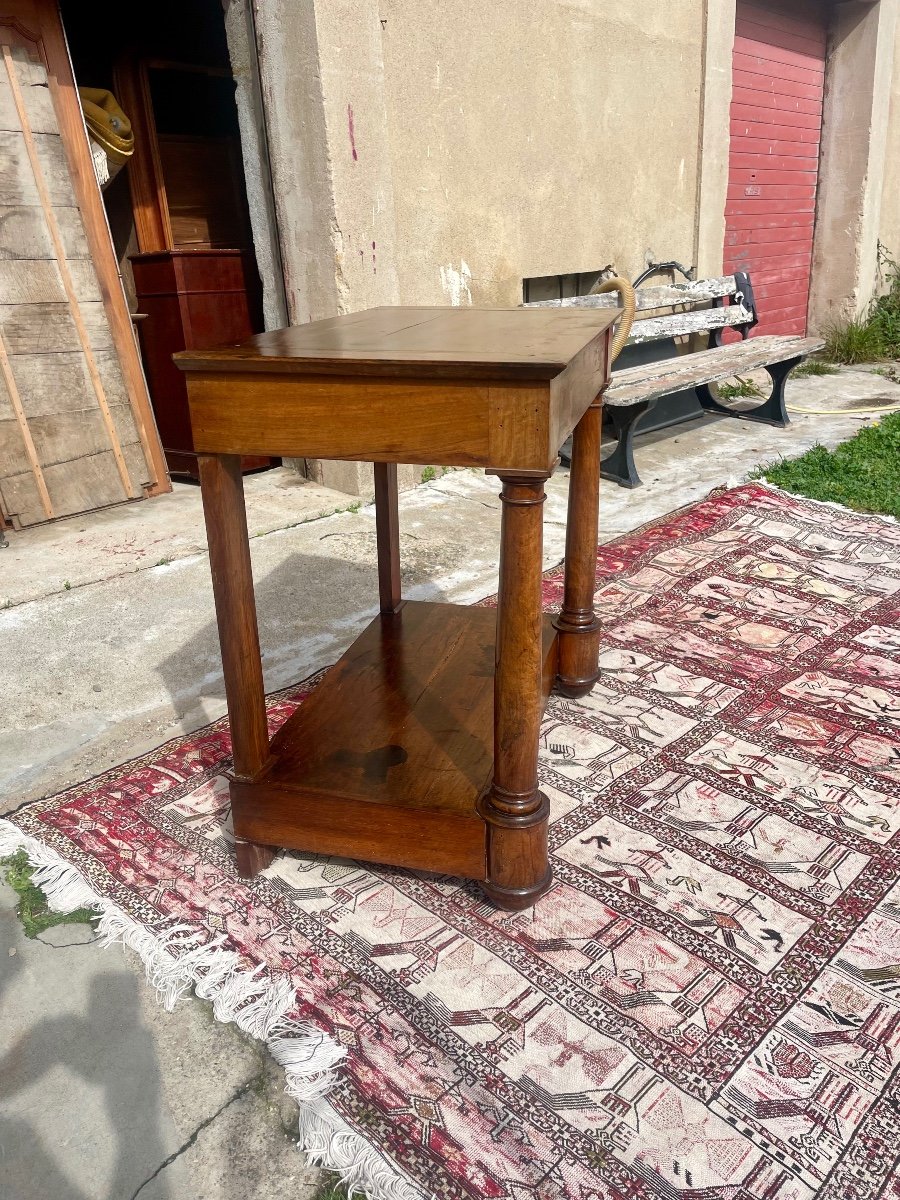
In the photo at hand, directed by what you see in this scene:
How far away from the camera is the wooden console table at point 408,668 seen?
4.71ft

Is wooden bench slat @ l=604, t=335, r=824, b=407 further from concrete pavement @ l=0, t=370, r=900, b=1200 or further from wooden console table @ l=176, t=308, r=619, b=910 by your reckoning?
wooden console table @ l=176, t=308, r=619, b=910

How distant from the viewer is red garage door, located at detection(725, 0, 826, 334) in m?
7.11

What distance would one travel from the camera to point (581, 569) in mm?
2447

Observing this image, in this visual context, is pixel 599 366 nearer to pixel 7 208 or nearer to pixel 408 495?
pixel 408 495

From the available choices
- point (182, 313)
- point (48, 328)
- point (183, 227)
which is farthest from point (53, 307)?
point (183, 227)

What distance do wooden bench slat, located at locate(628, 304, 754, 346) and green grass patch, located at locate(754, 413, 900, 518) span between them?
125cm

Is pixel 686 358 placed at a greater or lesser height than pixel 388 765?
greater

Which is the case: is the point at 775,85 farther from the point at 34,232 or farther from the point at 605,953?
the point at 605,953

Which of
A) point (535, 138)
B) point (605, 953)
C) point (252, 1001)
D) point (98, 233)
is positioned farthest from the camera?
point (535, 138)

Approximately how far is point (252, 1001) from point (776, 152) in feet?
27.2

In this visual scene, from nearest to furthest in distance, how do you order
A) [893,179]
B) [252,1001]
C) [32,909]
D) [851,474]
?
[252,1001] → [32,909] → [851,474] → [893,179]

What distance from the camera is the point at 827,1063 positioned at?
1399 mm

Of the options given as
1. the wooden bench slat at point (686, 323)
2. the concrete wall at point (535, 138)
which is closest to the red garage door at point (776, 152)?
the concrete wall at point (535, 138)

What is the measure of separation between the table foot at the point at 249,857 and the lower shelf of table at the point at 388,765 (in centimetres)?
2
